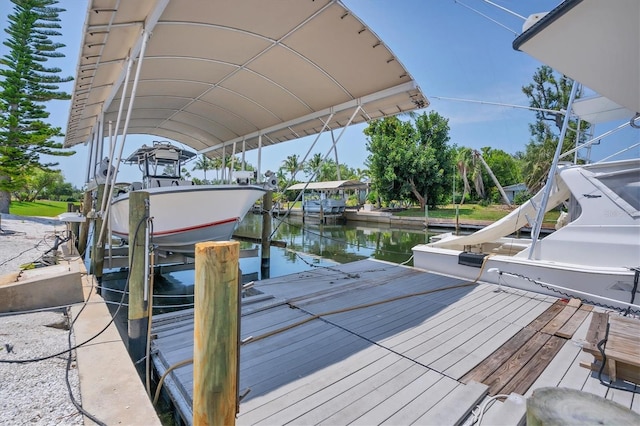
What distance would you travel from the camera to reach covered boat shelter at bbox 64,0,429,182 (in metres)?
4.61

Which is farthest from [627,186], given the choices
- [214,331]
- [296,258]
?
[296,258]

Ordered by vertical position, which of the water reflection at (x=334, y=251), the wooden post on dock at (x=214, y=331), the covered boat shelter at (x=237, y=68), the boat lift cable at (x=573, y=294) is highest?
the covered boat shelter at (x=237, y=68)

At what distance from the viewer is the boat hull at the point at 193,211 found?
6387 millimetres

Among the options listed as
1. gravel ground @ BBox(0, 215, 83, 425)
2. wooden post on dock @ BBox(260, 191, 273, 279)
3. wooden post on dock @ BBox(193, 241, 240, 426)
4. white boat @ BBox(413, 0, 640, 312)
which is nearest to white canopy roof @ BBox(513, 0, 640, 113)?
white boat @ BBox(413, 0, 640, 312)

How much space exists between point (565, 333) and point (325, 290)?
308 cm

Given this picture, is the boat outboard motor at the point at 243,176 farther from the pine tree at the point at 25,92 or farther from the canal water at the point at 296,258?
the pine tree at the point at 25,92

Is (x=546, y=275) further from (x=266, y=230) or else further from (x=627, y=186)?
(x=266, y=230)

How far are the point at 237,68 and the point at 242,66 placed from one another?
15 cm

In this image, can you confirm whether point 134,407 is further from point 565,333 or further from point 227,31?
point 227,31

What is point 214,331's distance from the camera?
5.17ft

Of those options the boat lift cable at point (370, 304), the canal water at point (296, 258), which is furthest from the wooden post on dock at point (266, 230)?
the boat lift cable at point (370, 304)

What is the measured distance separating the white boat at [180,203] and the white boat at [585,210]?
4100 mm

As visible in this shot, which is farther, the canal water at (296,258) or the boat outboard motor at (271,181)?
the boat outboard motor at (271,181)

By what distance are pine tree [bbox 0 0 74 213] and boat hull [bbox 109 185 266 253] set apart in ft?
56.5
